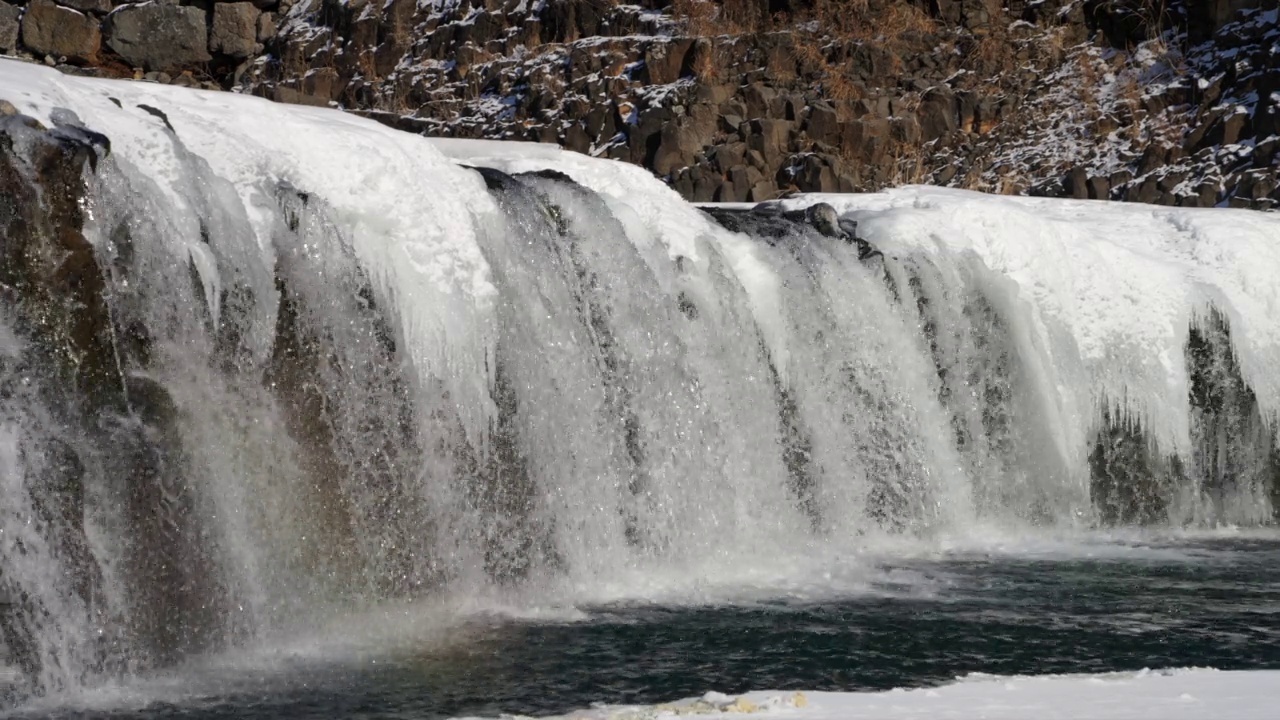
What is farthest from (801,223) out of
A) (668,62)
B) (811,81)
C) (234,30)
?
(234,30)

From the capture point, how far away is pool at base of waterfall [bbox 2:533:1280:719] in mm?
4527

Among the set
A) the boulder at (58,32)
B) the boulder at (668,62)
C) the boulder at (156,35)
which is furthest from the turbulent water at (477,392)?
the boulder at (156,35)

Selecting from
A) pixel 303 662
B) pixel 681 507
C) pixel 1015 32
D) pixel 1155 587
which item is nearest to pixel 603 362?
pixel 681 507

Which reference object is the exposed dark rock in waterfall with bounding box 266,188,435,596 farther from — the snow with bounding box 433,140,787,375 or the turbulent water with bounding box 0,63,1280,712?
the snow with bounding box 433,140,787,375

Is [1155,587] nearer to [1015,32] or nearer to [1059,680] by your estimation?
[1059,680]

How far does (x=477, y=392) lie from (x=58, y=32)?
40.2 ft

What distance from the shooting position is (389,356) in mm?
6020

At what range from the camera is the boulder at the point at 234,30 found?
1803 cm

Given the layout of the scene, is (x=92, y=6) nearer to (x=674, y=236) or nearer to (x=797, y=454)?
(x=674, y=236)

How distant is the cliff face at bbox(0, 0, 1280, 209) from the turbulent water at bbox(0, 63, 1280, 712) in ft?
18.4

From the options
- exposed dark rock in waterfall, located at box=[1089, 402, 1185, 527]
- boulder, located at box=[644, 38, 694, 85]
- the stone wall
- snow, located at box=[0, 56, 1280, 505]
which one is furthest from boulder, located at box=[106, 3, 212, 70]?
exposed dark rock in waterfall, located at box=[1089, 402, 1185, 527]

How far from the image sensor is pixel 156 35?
17.2 metres

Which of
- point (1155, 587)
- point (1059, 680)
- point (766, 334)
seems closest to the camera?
point (1059, 680)

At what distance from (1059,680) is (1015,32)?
13.3 meters
